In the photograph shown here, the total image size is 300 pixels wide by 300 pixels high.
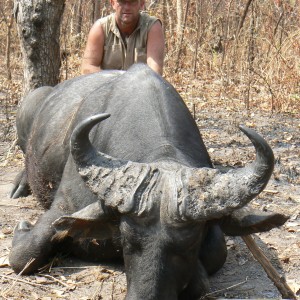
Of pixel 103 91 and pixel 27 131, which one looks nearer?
pixel 103 91

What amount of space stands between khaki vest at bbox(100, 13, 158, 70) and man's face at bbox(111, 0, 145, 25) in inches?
6.0

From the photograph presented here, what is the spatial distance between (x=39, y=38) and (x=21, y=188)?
193 cm

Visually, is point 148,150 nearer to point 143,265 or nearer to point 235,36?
point 143,265

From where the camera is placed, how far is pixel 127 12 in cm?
754

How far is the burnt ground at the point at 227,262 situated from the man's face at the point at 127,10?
5.89 ft

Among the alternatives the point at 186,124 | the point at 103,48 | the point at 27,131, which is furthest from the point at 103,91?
the point at 103,48

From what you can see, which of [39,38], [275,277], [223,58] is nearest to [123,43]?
[39,38]

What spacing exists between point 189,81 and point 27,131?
18.8 feet

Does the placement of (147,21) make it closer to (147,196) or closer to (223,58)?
(147,196)

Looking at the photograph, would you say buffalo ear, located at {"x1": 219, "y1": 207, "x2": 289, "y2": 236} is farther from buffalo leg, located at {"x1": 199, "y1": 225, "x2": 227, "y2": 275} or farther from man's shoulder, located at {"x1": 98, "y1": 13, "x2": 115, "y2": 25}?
man's shoulder, located at {"x1": 98, "y1": 13, "x2": 115, "y2": 25}

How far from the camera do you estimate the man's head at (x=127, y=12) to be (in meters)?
7.53

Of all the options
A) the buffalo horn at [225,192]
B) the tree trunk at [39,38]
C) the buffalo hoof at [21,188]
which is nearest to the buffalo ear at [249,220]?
the buffalo horn at [225,192]

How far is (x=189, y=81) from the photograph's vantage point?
1234 centimetres

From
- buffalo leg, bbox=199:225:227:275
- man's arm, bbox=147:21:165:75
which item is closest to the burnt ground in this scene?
buffalo leg, bbox=199:225:227:275
